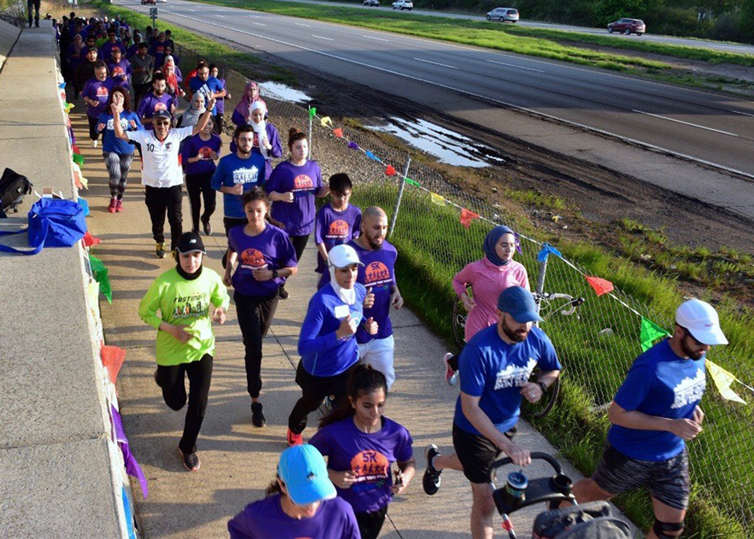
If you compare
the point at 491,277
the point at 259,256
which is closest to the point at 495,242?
the point at 491,277

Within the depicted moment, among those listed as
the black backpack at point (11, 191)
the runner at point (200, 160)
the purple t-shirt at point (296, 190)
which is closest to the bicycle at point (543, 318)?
the purple t-shirt at point (296, 190)

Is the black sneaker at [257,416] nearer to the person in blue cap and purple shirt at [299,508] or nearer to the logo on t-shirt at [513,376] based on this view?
the logo on t-shirt at [513,376]

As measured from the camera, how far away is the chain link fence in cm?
579

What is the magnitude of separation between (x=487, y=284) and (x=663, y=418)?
201cm

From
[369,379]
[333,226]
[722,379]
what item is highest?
[369,379]

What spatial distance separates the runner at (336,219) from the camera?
748 centimetres

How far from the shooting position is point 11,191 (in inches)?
284

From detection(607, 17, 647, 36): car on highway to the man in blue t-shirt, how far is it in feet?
186

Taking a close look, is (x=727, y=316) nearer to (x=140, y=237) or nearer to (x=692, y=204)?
(x=692, y=204)

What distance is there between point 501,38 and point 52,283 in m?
43.6

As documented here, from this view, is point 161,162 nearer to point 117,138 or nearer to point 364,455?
point 117,138

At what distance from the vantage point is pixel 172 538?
16.4 ft

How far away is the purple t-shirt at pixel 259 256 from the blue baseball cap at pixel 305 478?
3271 mm

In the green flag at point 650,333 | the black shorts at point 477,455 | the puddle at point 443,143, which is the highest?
the green flag at point 650,333
